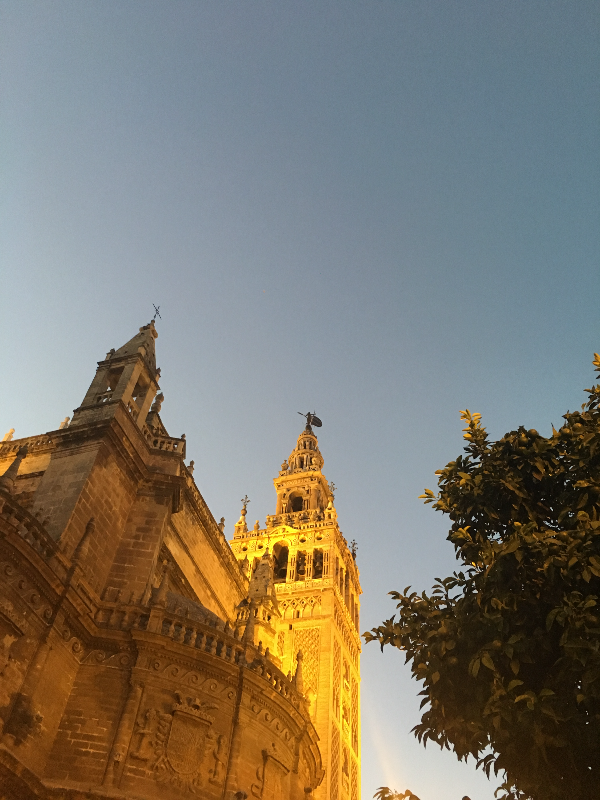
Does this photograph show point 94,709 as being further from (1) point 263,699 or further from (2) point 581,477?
(2) point 581,477

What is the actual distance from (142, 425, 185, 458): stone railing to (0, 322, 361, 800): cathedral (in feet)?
0.16

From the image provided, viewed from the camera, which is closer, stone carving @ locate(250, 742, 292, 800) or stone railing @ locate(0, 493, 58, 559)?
stone railing @ locate(0, 493, 58, 559)

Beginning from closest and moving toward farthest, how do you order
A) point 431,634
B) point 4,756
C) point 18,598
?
point 431,634 < point 4,756 < point 18,598

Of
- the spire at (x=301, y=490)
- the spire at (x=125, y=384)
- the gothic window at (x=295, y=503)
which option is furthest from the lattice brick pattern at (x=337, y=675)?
the spire at (x=125, y=384)

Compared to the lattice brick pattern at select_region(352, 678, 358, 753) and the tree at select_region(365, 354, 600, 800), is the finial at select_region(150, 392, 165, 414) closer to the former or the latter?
the tree at select_region(365, 354, 600, 800)

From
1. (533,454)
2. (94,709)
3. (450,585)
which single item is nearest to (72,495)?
(94,709)

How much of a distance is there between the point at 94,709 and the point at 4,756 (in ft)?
9.17

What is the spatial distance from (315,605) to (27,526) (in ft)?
81.6

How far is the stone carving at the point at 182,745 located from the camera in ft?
46.6

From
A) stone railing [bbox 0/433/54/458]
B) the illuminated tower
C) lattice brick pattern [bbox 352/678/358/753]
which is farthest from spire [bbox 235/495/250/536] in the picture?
stone railing [bbox 0/433/54/458]

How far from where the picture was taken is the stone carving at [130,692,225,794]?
560 inches

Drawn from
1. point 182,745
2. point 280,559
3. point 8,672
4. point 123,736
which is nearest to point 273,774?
point 182,745

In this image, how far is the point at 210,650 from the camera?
53.2ft

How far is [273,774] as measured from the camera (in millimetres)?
16328
